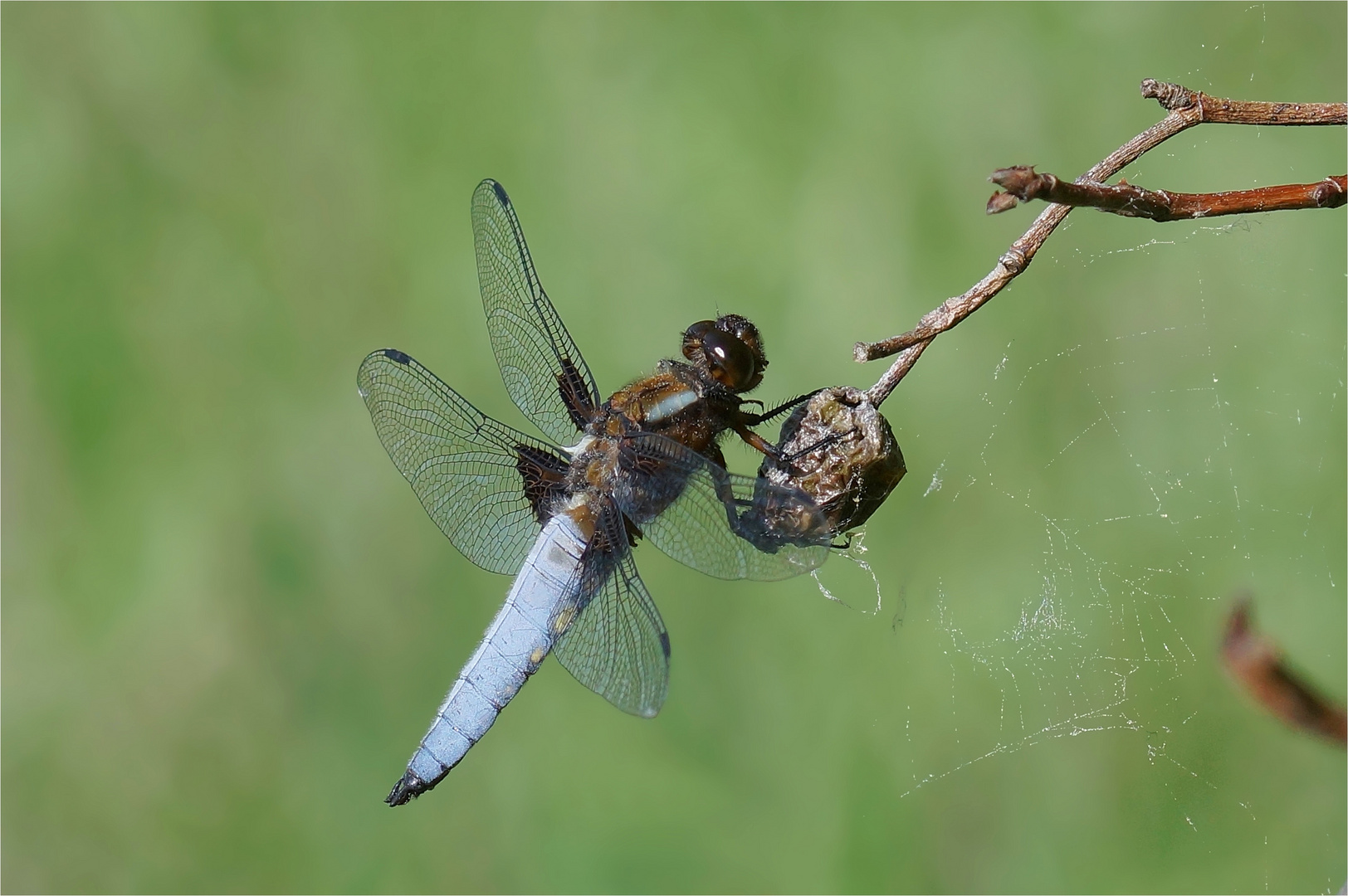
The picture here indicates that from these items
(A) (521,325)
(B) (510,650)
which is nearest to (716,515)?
(B) (510,650)

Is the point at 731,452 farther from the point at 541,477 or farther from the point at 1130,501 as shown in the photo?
the point at 1130,501

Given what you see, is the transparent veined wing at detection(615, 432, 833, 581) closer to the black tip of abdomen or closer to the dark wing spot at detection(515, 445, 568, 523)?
the dark wing spot at detection(515, 445, 568, 523)

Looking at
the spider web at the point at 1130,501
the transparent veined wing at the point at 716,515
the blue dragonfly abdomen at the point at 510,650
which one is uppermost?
the transparent veined wing at the point at 716,515

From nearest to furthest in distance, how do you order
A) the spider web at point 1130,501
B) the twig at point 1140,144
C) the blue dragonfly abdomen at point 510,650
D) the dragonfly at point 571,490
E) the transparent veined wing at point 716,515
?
1. the twig at point 1140,144
2. the transparent veined wing at point 716,515
3. the dragonfly at point 571,490
4. the blue dragonfly abdomen at point 510,650
5. the spider web at point 1130,501

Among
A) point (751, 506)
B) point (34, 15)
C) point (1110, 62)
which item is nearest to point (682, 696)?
point (751, 506)

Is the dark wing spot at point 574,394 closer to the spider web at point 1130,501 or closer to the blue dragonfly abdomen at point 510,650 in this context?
the blue dragonfly abdomen at point 510,650

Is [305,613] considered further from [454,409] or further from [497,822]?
[454,409]

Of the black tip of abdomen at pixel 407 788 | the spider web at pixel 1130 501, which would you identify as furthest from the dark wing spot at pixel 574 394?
the spider web at pixel 1130 501
